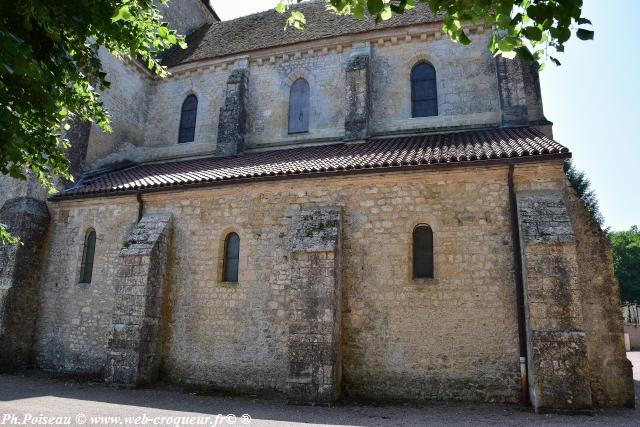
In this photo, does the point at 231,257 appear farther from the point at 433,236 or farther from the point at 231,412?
the point at 433,236

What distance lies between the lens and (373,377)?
386 inches

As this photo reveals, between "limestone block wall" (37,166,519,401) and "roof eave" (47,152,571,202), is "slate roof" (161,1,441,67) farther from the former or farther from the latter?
"limestone block wall" (37,166,519,401)

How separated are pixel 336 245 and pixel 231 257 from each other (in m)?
3.14

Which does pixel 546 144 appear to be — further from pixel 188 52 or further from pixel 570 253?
pixel 188 52

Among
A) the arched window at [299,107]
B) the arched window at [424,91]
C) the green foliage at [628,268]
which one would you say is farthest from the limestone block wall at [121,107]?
the green foliage at [628,268]

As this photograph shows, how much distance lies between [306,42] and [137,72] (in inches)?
265

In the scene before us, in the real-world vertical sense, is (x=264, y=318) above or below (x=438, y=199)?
below

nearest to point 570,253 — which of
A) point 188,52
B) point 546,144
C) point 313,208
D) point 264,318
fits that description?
point 546,144

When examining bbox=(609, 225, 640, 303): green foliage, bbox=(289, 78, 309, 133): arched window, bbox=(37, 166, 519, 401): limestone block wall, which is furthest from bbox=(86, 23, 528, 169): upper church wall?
bbox=(609, 225, 640, 303): green foliage

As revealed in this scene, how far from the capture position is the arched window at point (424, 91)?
565 inches

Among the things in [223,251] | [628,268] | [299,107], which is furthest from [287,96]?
[628,268]

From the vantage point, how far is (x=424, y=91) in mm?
14547

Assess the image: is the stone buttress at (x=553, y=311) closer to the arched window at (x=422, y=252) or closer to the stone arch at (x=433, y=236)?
the stone arch at (x=433, y=236)

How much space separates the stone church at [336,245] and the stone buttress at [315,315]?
0.04 m
